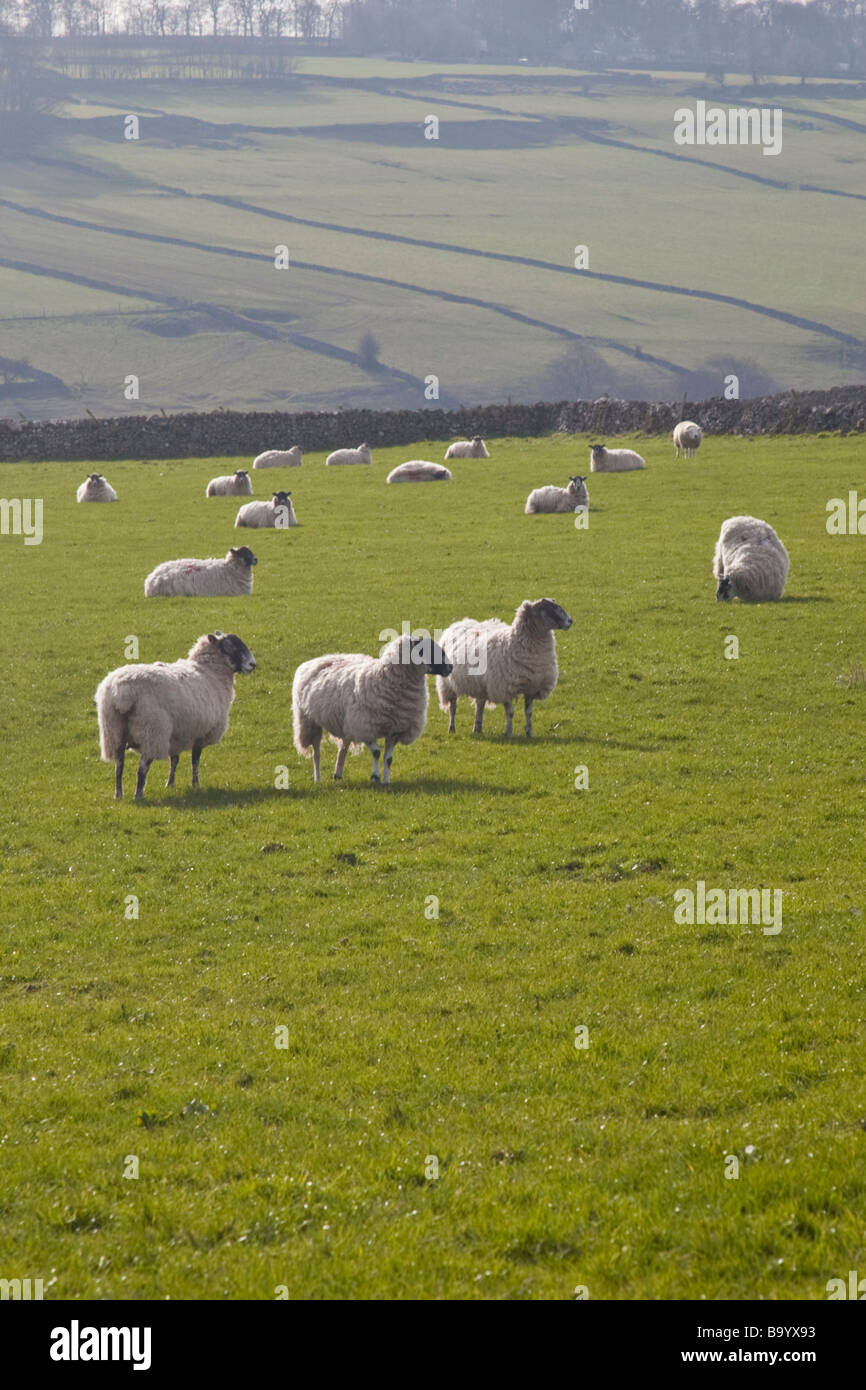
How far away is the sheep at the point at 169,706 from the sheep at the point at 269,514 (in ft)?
69.5

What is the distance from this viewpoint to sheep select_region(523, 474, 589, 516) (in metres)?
37.9

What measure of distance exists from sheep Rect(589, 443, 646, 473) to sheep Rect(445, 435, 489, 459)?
24.0ft

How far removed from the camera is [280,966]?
432 inches

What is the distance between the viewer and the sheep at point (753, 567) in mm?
25578

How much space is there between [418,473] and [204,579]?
62.0ft

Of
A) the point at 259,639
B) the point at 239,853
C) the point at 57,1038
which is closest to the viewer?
the point at 57,1038

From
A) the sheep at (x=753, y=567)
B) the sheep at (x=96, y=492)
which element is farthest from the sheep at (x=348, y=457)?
the sheep at (x=753, y=567)

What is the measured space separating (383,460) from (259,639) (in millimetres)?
30347

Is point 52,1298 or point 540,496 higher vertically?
point 540,496

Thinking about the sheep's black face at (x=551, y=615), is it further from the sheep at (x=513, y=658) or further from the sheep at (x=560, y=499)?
the sheep at (x=560, y=499)
